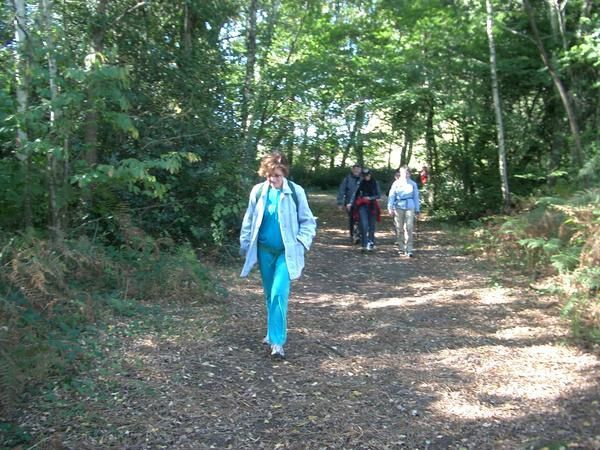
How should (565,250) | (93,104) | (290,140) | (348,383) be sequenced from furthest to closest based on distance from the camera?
1. (290,140)
2. (565,250)
3. (93,104)
4. (348,383)

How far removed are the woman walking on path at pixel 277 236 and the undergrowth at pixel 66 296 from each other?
1650 millimetres

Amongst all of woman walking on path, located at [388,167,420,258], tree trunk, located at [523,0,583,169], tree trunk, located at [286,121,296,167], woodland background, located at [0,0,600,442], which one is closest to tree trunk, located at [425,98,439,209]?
woodland background, located at [0,0,600,442]

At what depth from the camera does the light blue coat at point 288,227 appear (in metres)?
5.58

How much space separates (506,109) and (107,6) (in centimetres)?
1143

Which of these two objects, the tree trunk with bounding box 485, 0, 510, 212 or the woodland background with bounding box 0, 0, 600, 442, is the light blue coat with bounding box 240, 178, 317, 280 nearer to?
the woodland background with bounding box 0, 0, 600, 442

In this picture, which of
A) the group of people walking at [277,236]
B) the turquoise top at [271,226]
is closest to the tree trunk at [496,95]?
the group of people walking at [277,236]

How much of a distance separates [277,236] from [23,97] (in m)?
3.21

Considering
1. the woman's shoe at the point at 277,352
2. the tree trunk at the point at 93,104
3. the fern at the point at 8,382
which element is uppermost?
the tree trunk at the point at 93,104

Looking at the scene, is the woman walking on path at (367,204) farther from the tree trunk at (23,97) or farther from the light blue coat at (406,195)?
the tree trunk at (23,97)

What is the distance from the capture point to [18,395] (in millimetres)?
4312

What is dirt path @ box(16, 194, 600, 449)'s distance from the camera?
14.2 ft

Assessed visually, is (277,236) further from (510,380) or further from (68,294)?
(510,380)

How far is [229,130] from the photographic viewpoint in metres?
11.1

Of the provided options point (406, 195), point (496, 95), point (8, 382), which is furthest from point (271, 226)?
point (496, 95)
